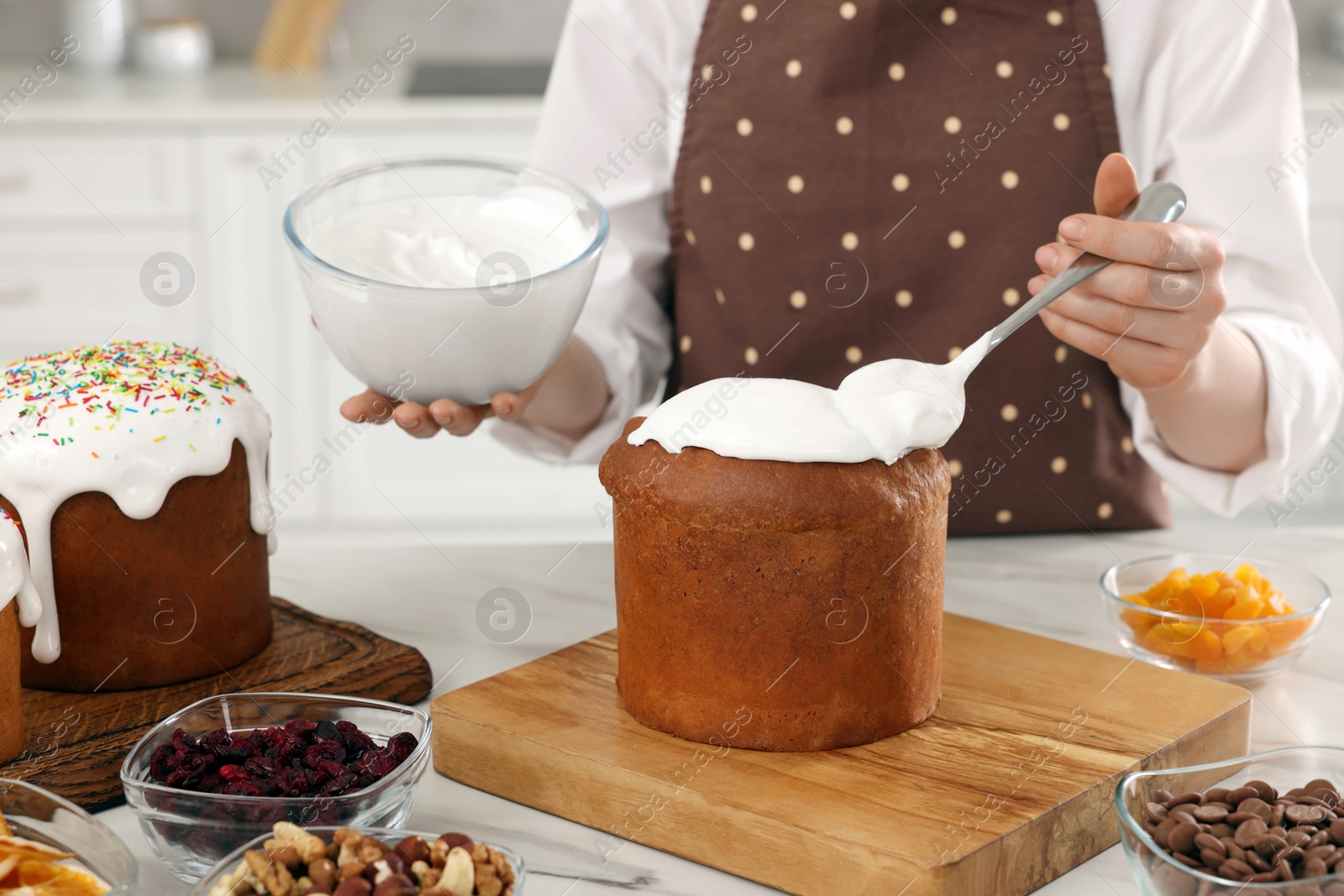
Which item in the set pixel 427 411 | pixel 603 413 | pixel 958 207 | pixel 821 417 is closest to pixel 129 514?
pixel 427 411

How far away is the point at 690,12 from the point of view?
4.85 feet

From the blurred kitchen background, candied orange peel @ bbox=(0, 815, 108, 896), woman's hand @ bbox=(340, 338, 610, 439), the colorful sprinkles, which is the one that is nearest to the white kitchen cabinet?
the blurred kitchen background

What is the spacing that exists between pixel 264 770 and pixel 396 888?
173 millimetres

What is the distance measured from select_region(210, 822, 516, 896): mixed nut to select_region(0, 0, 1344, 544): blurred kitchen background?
1.85m

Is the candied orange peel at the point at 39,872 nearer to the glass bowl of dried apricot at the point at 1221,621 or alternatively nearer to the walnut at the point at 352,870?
the walnut at the point at 352,870

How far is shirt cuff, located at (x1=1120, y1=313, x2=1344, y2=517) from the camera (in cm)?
131

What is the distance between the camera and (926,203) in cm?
141

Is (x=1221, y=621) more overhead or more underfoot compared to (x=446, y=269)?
more underfoot

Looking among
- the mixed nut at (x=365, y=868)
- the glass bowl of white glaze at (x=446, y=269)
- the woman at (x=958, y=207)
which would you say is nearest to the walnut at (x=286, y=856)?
the mixed nut at (x=365, y=868)

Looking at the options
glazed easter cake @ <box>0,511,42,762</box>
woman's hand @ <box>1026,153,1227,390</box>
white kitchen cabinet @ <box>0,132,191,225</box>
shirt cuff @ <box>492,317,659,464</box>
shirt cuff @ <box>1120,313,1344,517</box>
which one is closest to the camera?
glazed easter cake @ <box>0,511,42,762</box>

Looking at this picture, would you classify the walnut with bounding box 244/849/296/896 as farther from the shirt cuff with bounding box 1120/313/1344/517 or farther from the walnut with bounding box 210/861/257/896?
the shirt cuff with bounding box 1120/313/1344/517

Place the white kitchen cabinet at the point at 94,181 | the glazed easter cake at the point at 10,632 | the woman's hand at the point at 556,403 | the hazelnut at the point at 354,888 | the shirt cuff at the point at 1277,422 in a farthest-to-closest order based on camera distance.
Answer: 1. the white kitchen cabinet at the point at 94,181
2. the shirt cuff at the point at 1277,422
3. the woman's hand at the point at 556,403
4. the glazed easter cake at the point at 10,632
5. the hazelnut at the point at 354,888

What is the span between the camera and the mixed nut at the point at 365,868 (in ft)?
2.05

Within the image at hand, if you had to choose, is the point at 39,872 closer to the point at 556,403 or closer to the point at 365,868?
the point at 365,868
